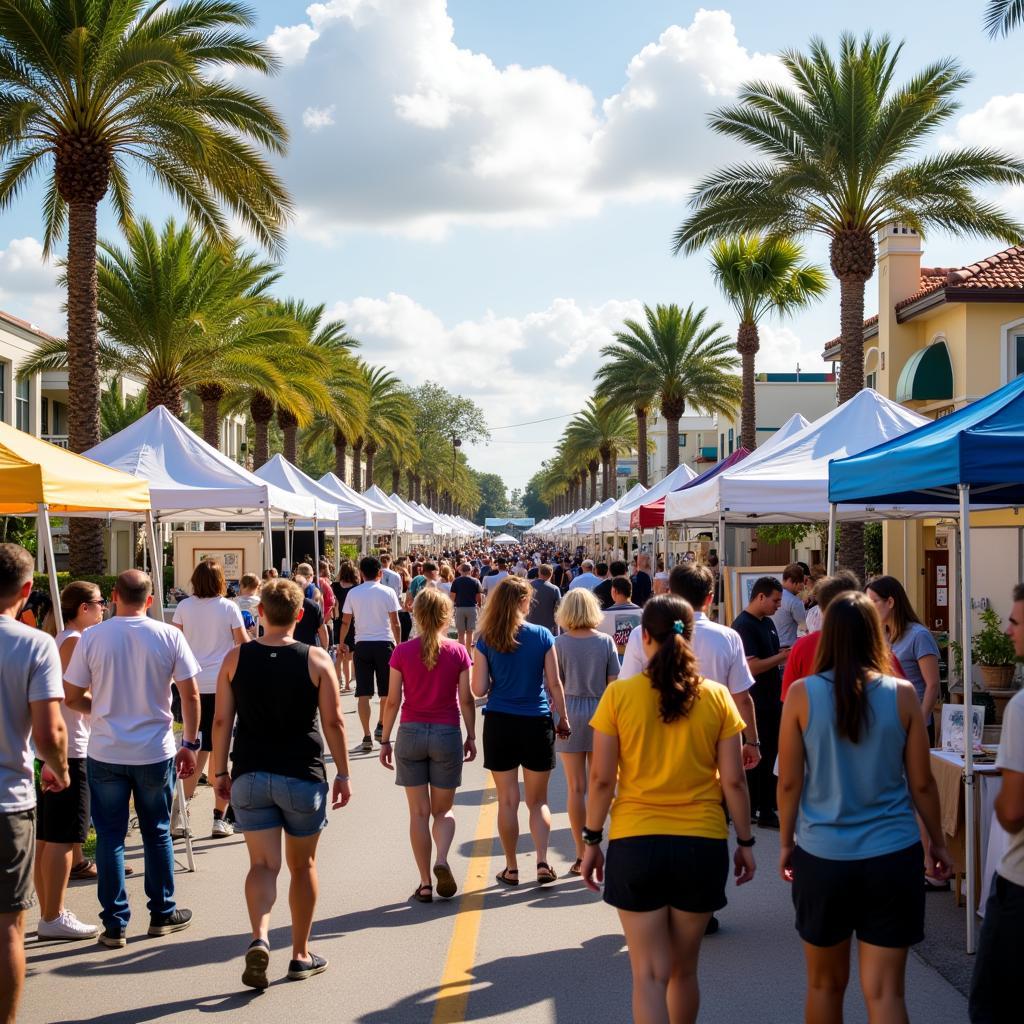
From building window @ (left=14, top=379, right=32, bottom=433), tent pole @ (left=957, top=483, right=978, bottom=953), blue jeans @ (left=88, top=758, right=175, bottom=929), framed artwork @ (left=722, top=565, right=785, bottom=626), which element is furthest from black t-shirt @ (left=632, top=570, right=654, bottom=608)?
building window @ (left=14, top=379, right=32, bottom=433)

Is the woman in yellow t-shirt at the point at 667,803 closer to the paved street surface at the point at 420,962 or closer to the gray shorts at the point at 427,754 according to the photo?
the paved street surface at the point at 420,962

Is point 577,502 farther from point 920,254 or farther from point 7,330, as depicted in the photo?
point 920,254

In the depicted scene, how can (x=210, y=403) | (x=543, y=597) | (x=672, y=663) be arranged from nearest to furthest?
(x=672, y=663)
(x=543, y=597)
(x=210, y=403)

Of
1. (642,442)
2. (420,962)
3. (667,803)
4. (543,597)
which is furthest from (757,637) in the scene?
(642,442)

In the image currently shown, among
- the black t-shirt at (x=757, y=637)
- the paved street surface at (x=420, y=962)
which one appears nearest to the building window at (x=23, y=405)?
the paved street surface at (x=420, y=962)

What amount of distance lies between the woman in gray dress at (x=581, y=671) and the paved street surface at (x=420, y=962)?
2.51ft

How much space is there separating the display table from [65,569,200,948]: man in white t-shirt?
13.4 ft

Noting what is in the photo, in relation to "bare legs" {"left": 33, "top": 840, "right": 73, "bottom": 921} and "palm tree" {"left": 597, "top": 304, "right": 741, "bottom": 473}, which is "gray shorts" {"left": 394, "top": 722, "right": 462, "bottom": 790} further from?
"palm tree" {"left": 597, "top": 304, "right": 741, "bottom": 473}

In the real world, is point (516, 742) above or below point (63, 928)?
above

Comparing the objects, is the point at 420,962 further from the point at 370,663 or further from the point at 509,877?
the point at 370,663

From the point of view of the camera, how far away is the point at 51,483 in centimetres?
761

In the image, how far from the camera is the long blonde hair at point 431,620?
7.13 m

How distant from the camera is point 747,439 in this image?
1252 inches

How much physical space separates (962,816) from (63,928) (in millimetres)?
4956
